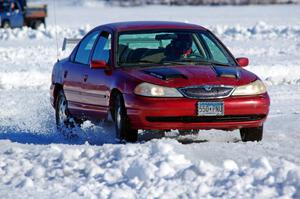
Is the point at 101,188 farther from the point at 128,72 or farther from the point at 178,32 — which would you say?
the point at 178,32

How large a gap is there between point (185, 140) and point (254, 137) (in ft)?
2.87

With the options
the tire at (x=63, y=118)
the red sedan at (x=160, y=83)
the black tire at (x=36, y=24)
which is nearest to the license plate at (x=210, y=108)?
the red sedan at (x=160, y=83)

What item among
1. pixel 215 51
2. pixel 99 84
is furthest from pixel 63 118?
pixel 215 51

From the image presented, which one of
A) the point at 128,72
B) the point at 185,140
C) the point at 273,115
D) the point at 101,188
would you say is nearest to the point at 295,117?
the point at 273,115

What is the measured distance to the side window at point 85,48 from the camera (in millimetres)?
→ 11228

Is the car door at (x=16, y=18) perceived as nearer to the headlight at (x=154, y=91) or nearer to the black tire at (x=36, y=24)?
the black tire at (x=36, y=24)

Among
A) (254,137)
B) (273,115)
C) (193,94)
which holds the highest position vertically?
(193,94)

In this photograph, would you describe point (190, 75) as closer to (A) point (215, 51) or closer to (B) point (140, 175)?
(A) point (215, 51)

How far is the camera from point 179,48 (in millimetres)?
10422

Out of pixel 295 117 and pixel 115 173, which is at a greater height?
pixel 115 173

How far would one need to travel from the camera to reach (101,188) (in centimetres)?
682

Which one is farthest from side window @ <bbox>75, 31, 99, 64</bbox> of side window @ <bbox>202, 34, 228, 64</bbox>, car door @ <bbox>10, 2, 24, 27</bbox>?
car door @ <bbox>10, 2, 24, 27</bbox>

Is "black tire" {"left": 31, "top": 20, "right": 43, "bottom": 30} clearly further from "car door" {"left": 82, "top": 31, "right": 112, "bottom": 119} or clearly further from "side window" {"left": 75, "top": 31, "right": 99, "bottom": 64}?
"car door" {"left": 82, "top": 31, "right": 112, "bottom": 119}

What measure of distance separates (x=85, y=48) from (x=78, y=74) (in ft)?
1.52
